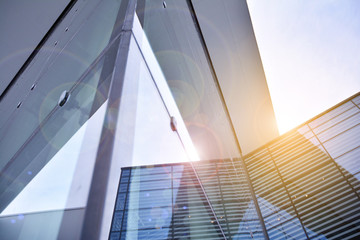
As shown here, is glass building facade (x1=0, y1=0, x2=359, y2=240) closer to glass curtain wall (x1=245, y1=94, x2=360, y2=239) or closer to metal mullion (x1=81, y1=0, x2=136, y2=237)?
metal mullion (x1=81, y1=0, x2=136, y2=237)

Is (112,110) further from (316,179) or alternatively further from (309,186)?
(316,179)

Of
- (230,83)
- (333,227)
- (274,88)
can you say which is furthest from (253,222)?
(333,227)

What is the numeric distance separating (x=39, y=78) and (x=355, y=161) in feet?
24.6

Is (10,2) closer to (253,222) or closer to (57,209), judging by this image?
(57,209)

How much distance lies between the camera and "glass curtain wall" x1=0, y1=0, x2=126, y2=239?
1.42 ft

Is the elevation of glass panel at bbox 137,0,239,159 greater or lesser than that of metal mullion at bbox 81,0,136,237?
greater

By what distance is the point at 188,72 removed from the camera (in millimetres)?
1736

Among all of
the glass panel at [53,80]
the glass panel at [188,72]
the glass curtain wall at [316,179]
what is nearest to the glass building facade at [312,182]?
the glass curtain wall at [316,179]

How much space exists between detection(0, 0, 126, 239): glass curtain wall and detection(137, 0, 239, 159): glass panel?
35 centimetres

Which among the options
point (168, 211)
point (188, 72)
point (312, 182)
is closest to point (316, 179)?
point (312, 182)

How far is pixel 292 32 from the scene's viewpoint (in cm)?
311

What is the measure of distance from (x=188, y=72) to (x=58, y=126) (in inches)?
45.1

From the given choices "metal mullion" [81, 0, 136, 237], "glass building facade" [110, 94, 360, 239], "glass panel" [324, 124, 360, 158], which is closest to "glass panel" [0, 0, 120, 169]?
"metal mullion" [81, 0, 136, 237]

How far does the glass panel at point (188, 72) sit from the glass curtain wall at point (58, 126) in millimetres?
350
